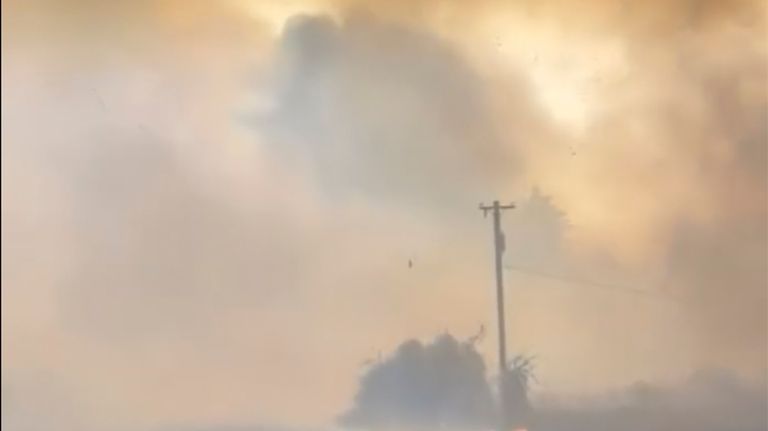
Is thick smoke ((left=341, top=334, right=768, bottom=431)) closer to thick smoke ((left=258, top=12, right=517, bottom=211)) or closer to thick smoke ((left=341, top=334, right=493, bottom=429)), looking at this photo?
thick smoke ((left=341, top=334, right=493, bottom=429))

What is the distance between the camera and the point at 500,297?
2375 mm

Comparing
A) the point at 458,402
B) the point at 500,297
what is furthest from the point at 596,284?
the point at 458,402

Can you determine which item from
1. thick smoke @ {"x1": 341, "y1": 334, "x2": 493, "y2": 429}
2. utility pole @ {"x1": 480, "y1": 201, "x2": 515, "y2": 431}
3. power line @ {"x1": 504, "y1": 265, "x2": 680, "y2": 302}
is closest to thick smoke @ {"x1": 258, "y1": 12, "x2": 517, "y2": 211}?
utility pole @ {"x1": 480, "y1": 201, "x2": 515, "y2": 431}

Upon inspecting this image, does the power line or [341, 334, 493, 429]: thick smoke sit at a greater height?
the power line

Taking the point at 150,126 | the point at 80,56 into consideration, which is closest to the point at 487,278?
the point at 150,126

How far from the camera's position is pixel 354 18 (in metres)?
2.40

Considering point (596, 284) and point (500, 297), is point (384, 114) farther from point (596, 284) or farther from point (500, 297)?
point (596, 284)

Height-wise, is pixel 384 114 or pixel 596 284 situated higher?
pixel 384 114

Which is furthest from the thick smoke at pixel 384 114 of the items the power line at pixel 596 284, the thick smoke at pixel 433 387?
the thick smoke at pixel 433 387

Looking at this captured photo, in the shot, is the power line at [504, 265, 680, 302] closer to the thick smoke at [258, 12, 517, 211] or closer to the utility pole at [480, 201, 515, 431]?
the utility pole at [480, 201, 515, 431]

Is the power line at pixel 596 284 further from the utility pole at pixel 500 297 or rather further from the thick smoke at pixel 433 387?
the thick smoke at pixel 433 387

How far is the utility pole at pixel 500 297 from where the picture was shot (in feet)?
7.72

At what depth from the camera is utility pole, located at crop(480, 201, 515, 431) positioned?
2352 mm

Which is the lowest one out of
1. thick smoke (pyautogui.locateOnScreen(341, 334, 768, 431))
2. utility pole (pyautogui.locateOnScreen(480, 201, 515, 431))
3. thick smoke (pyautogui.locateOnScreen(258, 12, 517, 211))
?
thick smoke (pyautogui.locateOnScreen(341, 334, 768, 431))
